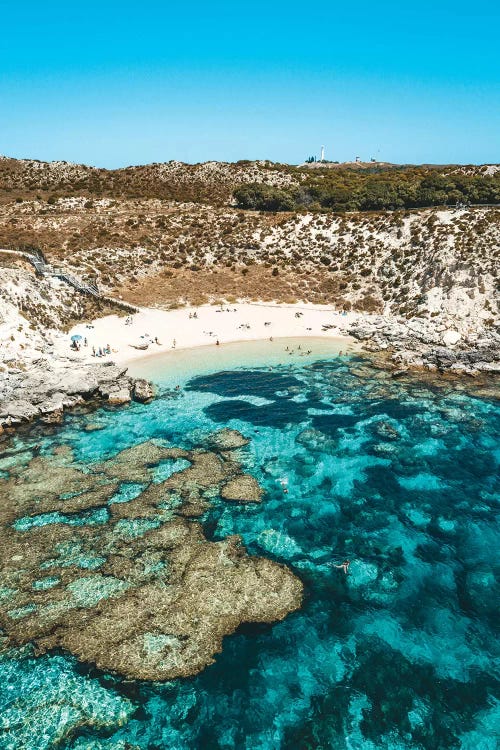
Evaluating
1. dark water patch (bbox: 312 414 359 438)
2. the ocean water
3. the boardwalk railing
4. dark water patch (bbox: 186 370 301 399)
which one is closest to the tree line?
the boardwalk railing

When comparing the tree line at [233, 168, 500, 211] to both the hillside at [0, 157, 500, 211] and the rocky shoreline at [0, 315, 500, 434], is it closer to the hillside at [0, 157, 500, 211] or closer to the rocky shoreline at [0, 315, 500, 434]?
the hillside at [0, 157, 500, 211]

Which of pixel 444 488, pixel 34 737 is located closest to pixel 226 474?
pixel 444 488

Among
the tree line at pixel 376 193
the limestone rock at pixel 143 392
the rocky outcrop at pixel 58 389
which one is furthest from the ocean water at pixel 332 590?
the tree line at pixel 376 193

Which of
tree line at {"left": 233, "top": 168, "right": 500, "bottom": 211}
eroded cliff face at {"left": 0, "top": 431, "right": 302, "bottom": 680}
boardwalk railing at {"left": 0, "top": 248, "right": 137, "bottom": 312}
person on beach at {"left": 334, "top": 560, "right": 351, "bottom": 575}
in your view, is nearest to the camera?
eroded cliff face at {"left": 0, "top": 431, "right": 302, "bottom": 680}

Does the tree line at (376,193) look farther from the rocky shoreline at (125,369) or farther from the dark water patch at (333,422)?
the dark water patch at (333,422)

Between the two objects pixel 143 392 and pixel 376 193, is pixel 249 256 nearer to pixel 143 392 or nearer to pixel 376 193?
pixel 376 193
